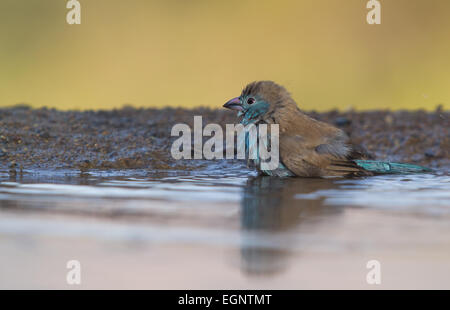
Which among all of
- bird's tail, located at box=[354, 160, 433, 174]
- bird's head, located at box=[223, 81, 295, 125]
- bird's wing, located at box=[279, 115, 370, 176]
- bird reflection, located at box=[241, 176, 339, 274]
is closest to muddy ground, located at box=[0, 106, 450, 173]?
bird's tail, located at box=[354, 160, 433, 174]

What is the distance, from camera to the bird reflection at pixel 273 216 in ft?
8.60

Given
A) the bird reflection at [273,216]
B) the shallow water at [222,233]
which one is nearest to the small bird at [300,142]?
the bird reflection at [273,216]

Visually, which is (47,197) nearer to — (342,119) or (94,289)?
(94,289)

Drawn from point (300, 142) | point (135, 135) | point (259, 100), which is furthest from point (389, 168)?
point (135, 135)

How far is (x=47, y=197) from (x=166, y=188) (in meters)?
0.83

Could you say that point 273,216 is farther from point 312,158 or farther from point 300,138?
point 300,138

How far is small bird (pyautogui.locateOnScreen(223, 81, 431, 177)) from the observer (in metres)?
5.35

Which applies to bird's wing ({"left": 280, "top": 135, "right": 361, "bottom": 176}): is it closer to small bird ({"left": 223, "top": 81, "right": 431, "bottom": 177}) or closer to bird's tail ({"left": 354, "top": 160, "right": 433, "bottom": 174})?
small bird ({"left": 223, "top": 81, "right": 431, "bottom": 177})

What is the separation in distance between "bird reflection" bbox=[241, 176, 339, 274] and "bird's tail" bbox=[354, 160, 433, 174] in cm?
62

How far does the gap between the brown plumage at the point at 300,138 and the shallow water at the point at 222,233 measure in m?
0.42

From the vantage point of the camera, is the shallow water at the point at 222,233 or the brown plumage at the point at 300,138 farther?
the brown plumage at the point at 300,138

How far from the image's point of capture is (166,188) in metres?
4.59

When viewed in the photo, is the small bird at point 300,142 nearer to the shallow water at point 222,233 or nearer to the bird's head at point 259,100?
the bird's head at point 259,100
